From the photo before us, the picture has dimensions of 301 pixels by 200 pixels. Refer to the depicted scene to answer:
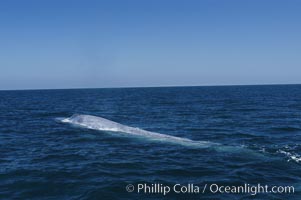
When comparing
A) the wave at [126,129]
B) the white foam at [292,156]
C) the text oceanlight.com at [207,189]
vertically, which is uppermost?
the wave at [126,129]

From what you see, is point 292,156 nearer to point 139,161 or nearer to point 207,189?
point 207,189

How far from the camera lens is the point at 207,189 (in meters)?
18.8

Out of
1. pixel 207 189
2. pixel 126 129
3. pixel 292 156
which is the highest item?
pixel 126 129

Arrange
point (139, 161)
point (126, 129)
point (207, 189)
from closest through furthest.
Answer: point (207, 189), point (139, 161), point (126, 129)

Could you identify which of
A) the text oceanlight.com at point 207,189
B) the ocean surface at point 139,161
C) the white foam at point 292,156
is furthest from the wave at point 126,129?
the text oceanlight.com at point 207,189

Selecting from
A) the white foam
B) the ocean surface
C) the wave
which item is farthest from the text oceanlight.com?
the wave

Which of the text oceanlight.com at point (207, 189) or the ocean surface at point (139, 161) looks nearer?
the text oceanlight.com at point (207, 189)

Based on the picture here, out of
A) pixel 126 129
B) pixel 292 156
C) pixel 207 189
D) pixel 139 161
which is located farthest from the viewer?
pixel 126 129

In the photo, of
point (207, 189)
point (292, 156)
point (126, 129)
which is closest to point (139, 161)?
point (207, 189)

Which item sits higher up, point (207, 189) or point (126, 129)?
point (126, 129)

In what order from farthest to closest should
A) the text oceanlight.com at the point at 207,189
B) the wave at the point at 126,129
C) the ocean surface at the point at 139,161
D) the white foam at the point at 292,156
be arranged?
the wave at the point at 126,129 < the white foam at the point at 292,156 < the ocean surface at the point at 139,161 < the text oceanlight.com at the point at 207,189

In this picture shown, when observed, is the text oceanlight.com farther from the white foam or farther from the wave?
the wave

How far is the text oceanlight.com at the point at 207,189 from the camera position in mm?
18359

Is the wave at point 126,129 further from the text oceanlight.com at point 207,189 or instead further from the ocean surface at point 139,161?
the text oceanlight.com at point 207,189
